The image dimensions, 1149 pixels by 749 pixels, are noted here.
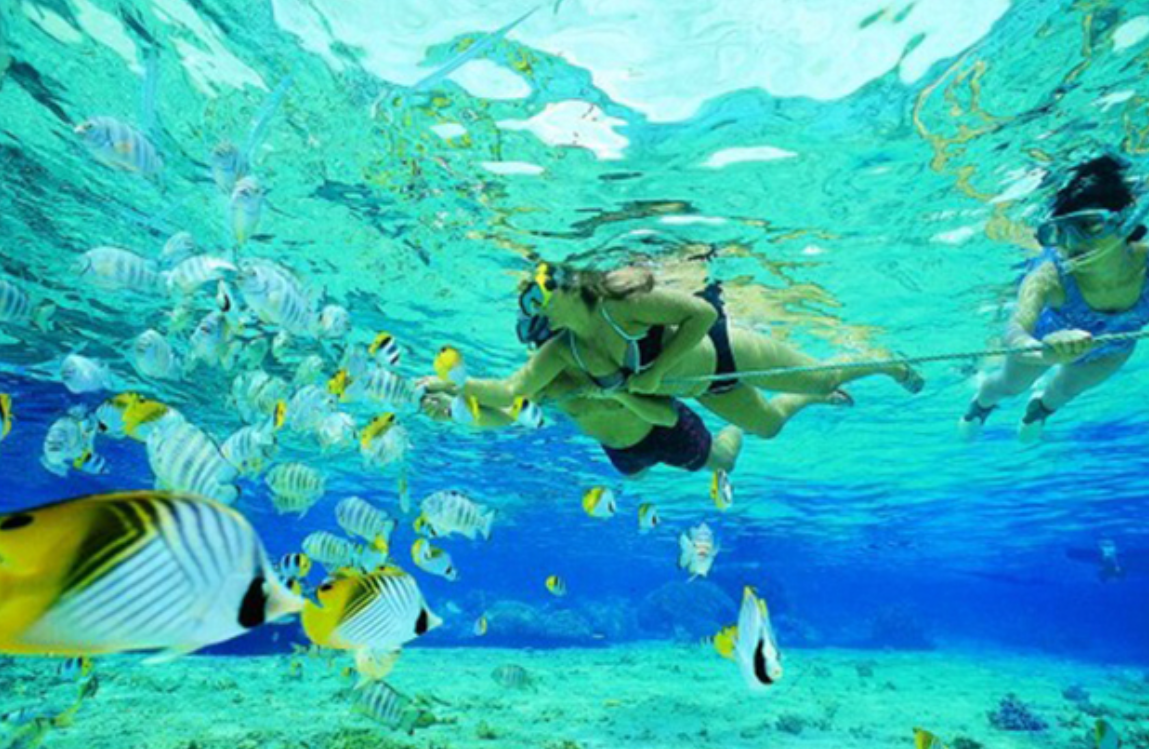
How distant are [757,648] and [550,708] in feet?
48.5

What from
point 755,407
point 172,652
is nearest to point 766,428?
point 755,407

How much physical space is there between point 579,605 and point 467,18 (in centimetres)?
4076

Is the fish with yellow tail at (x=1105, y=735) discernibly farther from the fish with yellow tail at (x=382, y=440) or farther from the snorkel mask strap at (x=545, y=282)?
the fish with yellow tail at (x=382, y=440)

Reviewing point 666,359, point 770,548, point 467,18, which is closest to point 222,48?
point 467,18

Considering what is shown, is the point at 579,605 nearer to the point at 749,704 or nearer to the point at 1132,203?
the point at 749,704

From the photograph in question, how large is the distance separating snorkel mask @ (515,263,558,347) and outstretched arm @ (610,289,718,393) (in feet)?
2.49

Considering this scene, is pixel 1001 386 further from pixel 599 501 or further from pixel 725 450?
pixel 599 501

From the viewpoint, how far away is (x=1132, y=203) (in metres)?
9.11

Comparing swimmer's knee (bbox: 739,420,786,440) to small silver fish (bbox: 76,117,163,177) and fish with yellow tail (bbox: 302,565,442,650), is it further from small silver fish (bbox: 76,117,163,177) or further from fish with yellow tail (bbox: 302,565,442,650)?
small silver fish (bbox: 76,117,163,177)

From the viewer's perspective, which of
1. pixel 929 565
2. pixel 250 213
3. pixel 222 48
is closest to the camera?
pixel 250 213

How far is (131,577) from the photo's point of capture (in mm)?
1478

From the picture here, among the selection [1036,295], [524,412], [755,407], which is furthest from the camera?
[1036,295]

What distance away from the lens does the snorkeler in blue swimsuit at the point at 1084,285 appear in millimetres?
8773

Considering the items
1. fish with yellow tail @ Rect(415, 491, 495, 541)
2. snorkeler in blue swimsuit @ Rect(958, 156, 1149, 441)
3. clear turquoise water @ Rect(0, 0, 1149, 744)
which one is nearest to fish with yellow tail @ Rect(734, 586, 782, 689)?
fish with yellow tail @ Rect(415, 491, 495, 541)
